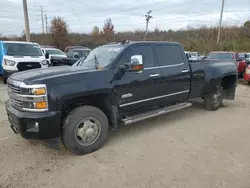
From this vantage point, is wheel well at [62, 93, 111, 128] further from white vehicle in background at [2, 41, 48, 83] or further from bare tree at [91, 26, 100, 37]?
bare tree at [91, 26, 100, 37]

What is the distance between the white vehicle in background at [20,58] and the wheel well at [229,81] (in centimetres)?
779

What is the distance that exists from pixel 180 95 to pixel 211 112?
5.25 feet

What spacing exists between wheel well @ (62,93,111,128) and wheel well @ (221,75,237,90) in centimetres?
424

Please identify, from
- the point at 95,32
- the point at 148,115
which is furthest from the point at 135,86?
the point at 95,32

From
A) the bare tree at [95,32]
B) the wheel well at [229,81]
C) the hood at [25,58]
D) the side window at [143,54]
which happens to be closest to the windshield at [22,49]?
the hood at [25,58]

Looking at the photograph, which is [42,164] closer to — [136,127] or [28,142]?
[28,142]

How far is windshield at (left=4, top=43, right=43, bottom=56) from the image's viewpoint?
958 cm

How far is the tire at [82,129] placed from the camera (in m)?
3.25

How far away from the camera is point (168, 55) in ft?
15.4

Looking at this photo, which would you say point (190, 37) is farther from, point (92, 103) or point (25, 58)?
point (92, 103)

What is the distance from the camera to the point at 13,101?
133 inches

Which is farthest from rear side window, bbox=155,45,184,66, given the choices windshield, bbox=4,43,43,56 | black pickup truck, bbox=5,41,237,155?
windshield, bbox=4,43,43,56

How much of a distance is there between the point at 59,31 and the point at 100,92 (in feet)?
123

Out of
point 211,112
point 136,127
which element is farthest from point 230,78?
point 136,127
